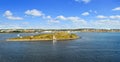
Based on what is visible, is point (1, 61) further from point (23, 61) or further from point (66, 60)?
point (66, 60)

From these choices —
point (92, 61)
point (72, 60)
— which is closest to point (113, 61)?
point (92, 61)

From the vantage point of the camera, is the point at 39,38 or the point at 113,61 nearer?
the point at 113,61

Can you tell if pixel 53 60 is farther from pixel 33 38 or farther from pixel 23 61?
pixel 33 38

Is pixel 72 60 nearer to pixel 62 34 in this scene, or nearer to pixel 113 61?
pixel 113 61

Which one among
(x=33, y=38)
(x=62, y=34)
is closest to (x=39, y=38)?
(x=33, y=38)

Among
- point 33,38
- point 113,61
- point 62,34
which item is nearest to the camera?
point 113,61

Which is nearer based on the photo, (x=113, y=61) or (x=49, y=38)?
(x=113, y=61)

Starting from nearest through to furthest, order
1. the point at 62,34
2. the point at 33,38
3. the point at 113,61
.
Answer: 1. the point at 113,61
2. the point at 33,38
3. the point at 62,34
